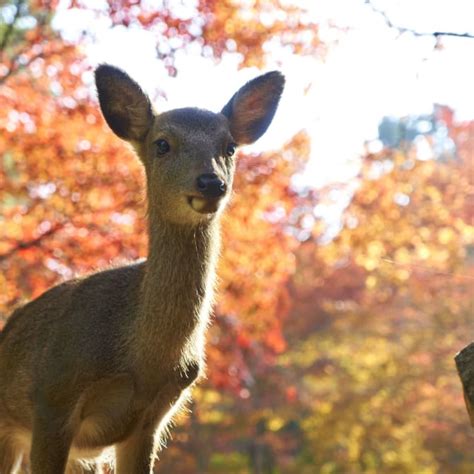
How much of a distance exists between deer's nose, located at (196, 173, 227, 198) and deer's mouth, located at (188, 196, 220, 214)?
0.11ft

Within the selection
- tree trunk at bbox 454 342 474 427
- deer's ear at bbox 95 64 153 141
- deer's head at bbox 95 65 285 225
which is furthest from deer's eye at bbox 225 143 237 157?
tree trunk at bbox 454 342 474 427

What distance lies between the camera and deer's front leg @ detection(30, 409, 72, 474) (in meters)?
4.40

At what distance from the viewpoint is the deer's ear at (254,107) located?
17.1 feet

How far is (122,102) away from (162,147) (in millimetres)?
474

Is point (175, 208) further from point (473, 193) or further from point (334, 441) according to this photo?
point (334, 441)

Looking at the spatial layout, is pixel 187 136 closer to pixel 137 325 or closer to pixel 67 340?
pixel 137 325

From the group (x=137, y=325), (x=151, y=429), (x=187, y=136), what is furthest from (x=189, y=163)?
(x=151, y=429)

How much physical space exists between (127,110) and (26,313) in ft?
4.66

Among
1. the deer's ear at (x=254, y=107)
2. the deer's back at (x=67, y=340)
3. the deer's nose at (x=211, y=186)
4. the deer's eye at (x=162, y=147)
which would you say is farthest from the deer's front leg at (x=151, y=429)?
the deer's ear at (x=254, y=107)

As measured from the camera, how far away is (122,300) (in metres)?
4.80

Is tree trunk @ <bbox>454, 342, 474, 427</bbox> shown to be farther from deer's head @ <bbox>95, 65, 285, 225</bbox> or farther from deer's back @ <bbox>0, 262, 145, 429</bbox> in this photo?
deer's back @ <bbox>0, 262, 145, 429</bbox>

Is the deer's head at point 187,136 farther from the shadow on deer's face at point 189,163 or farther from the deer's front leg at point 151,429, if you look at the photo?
the deer's front leg at point 151,429

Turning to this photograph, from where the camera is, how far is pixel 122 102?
495 cm

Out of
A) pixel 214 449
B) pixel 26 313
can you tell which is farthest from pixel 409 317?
pixel 26 313
